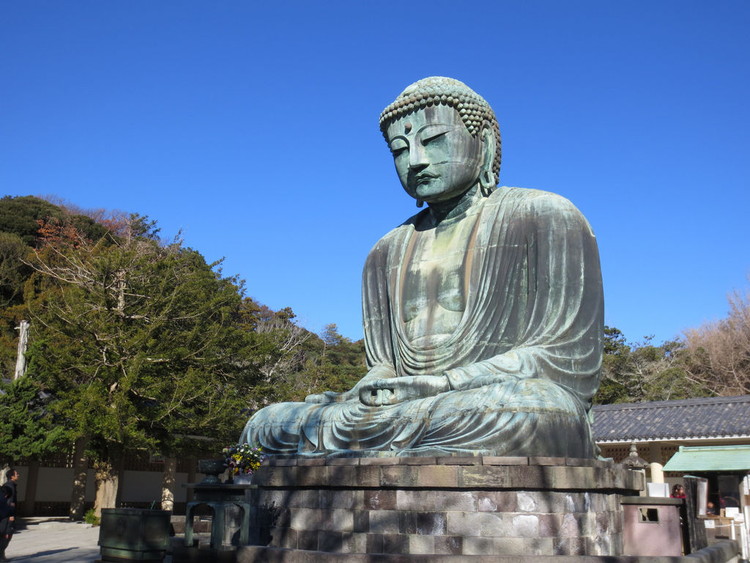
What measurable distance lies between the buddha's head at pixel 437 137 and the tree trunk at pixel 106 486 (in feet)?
45.6

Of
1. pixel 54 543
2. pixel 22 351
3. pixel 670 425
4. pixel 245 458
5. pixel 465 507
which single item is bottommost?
pixel 54 543

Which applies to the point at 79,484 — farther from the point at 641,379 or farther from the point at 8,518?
the point at 641,379

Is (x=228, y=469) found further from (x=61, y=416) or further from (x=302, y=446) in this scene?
(x=61, y=416)

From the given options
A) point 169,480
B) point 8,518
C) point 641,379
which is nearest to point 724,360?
point 641,379

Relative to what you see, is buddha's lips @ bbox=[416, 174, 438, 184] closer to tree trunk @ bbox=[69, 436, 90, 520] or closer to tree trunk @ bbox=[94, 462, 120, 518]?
tree trunk @ bbox=[94, 462, 120, 518]

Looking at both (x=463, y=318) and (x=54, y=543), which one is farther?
(x=54, y=543)

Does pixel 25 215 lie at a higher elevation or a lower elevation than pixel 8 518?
higher

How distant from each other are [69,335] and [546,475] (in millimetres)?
15645

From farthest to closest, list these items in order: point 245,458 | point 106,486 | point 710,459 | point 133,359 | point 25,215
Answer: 1. point 25,215
2. point 106,486
3. point 710,459
4. point 133,359
5. point 245,458

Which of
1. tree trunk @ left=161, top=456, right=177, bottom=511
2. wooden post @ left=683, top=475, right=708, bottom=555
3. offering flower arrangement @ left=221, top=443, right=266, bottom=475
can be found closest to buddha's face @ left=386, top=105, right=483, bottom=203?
offering flower arrangement @ left=221, top=443, right=266, bottom=475

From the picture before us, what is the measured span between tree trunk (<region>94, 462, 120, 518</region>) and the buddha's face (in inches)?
551

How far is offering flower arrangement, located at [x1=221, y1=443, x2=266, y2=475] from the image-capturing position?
6977mm

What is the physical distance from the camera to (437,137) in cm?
776

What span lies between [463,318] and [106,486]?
47.2ft
